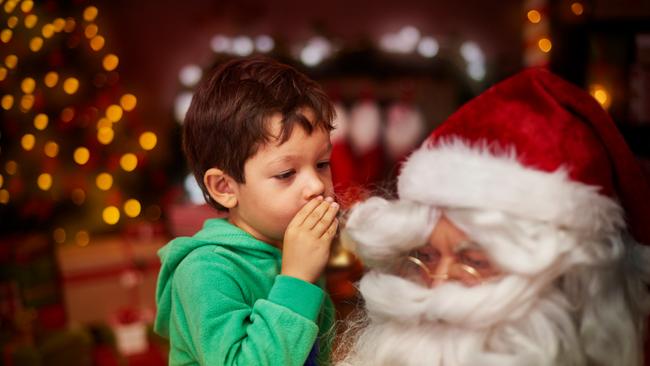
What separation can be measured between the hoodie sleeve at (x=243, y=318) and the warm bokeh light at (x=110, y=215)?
7.83 ft

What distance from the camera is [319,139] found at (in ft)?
3.41

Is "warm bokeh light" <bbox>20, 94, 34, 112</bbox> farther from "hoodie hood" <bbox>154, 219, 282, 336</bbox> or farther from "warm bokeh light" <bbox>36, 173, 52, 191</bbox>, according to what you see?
"hoodie hood" <bbox>154, 219, 282, 336</bbox>

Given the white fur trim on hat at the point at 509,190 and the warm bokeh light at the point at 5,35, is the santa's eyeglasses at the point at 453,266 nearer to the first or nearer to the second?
the white fur trim on hat at the point at 509,190

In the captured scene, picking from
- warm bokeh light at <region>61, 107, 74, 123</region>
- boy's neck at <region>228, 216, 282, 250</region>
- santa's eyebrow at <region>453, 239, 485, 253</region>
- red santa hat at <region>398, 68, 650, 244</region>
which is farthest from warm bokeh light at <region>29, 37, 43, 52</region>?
santa's eyebrow at <region>453, 239, 485, 253</region>

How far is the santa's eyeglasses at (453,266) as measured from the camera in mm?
801

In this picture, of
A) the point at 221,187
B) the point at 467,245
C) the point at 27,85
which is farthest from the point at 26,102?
the point at 467,245

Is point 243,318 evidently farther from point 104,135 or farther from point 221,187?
point 104,135

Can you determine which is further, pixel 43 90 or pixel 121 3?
pixel 121 3

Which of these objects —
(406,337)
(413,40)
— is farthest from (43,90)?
(406,337)

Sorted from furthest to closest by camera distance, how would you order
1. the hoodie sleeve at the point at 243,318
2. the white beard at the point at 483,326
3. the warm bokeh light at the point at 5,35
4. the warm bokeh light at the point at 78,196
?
the warm bokeh light at the point at 78,196 → the warm bokeh light at the point at 5,35 → the hoodie sleeve at the point at 243,318 → the white beard at the point at 483,326

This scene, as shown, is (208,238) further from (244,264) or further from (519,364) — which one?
(519,364)

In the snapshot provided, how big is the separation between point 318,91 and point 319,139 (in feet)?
0.36

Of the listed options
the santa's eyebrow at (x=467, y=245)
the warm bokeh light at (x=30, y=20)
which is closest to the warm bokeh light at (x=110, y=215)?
the warm bokeh light at (x=30, y=20)

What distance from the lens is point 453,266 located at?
817mm
